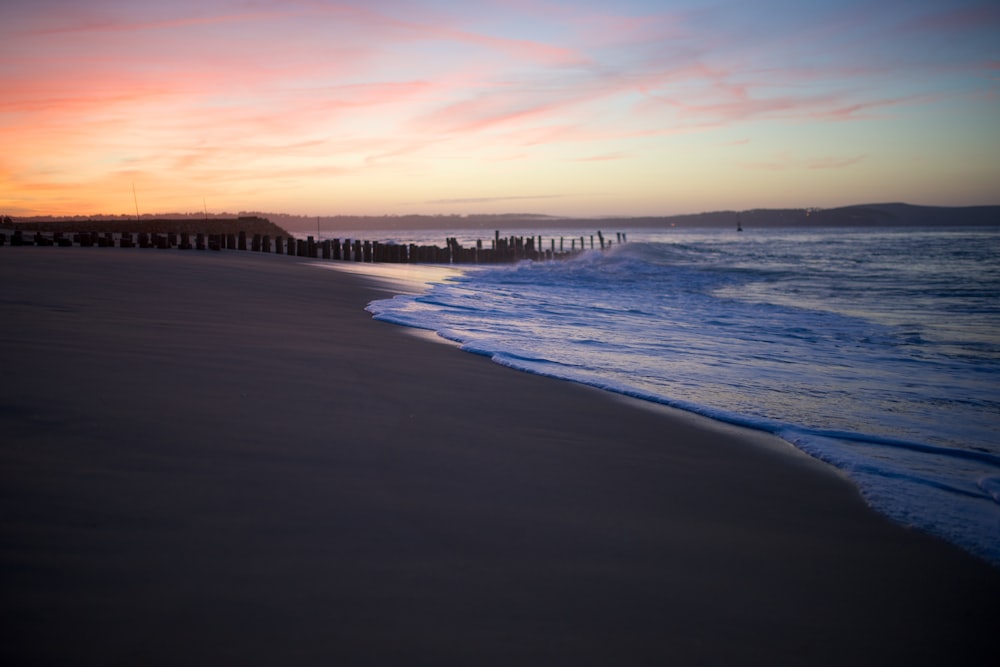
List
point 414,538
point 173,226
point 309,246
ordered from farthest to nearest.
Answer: point 173,226 → point 309,246 → point 414,538

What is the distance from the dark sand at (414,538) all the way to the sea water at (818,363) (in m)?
0.45

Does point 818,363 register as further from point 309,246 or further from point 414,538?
point 309,246

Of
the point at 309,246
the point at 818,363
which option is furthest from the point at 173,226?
the point at 818,363

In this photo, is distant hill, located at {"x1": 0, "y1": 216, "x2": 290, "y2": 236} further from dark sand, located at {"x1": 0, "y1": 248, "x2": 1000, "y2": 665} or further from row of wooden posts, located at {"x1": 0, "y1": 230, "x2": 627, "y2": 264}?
dark sand, located at {"x1": 0, "y1": 248, "x2": 1000, "y2": 665}

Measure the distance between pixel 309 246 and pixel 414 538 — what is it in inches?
1054

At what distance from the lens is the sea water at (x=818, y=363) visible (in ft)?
11.8

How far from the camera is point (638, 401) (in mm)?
4895

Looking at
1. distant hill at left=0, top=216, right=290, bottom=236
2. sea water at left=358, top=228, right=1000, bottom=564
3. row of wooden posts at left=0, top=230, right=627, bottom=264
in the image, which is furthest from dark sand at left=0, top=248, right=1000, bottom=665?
distant hill at left=0, top=216, right=290, bottom=236

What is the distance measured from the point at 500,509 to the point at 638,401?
2485mm

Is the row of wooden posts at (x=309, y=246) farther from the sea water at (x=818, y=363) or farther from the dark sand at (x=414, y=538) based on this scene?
the dark sand at (x=414, y=538)

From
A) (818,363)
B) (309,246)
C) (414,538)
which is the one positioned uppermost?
(309,246)

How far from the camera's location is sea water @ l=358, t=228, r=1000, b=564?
3604 mm

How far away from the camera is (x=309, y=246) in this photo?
27438 millimetres

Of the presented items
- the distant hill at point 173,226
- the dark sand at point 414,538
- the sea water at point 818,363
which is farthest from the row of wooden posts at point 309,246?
the dark sand at point 414,538
